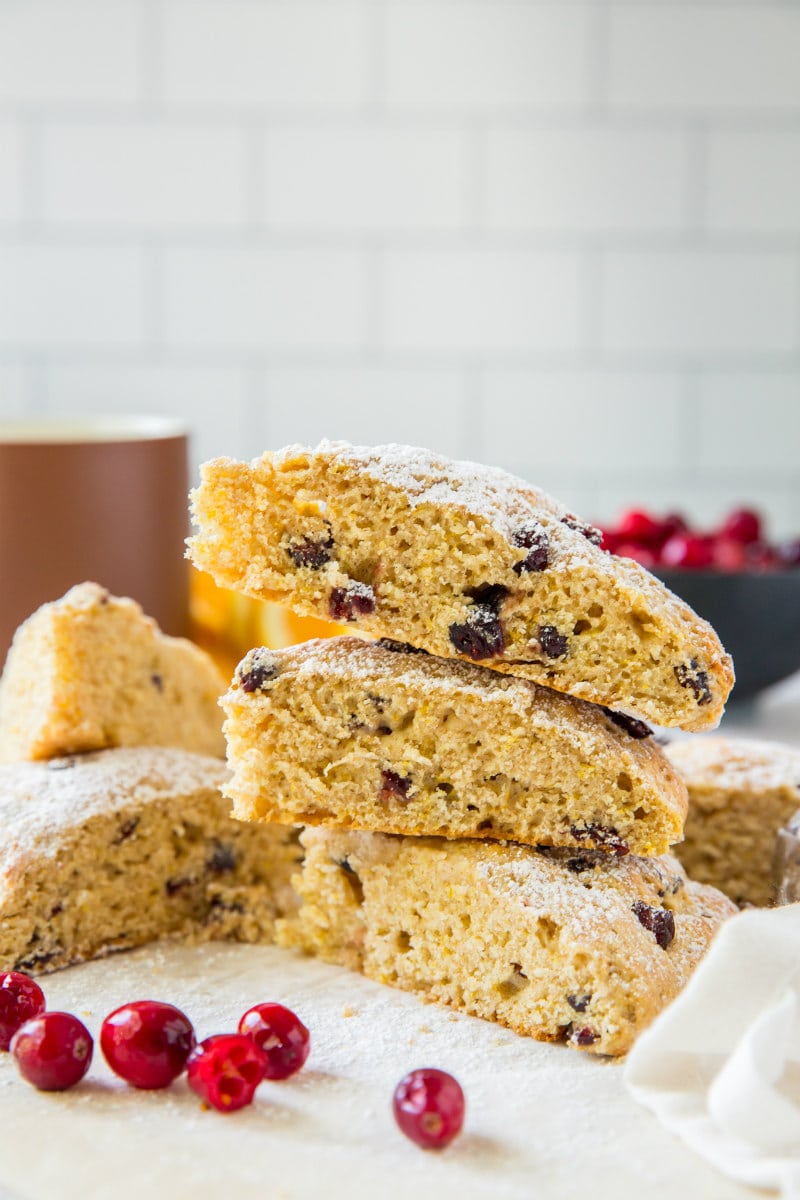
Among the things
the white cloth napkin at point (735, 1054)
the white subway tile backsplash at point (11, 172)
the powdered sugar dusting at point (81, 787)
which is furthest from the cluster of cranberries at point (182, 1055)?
the white subway tile backsplash at point (11, 172)

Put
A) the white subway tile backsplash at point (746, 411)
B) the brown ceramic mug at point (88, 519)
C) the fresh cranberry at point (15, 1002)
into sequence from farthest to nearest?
1. the white subway tile backsplash at point (746, 411)
2. the brown ceramic mug at point (88, 519)
3. the fresh cranberry at point (15, 1002)

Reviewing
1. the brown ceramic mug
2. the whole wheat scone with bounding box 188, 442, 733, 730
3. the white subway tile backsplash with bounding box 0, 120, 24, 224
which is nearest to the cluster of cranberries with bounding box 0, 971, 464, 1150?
the whole wheat scone with bounding box 188, 442, 733, 730

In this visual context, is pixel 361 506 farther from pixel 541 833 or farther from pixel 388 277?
pixel 388 277

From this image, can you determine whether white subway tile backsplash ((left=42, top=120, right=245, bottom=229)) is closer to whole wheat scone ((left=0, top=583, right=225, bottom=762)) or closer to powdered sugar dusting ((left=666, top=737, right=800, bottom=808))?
whole wheat scone ((left=0, top=583, right=225, bottom=762))

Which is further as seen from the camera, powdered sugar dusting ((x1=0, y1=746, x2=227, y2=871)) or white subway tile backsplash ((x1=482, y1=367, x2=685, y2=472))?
white subway tile backsplash ((x1=482, y1=367, x2=685, y2=472))

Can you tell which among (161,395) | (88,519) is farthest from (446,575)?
(161,395)

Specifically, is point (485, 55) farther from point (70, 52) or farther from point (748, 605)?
point (748, 605)

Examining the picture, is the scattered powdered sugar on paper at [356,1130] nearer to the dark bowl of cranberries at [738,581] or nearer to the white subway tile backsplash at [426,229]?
the dark bowl of cranberries at [738,581]
